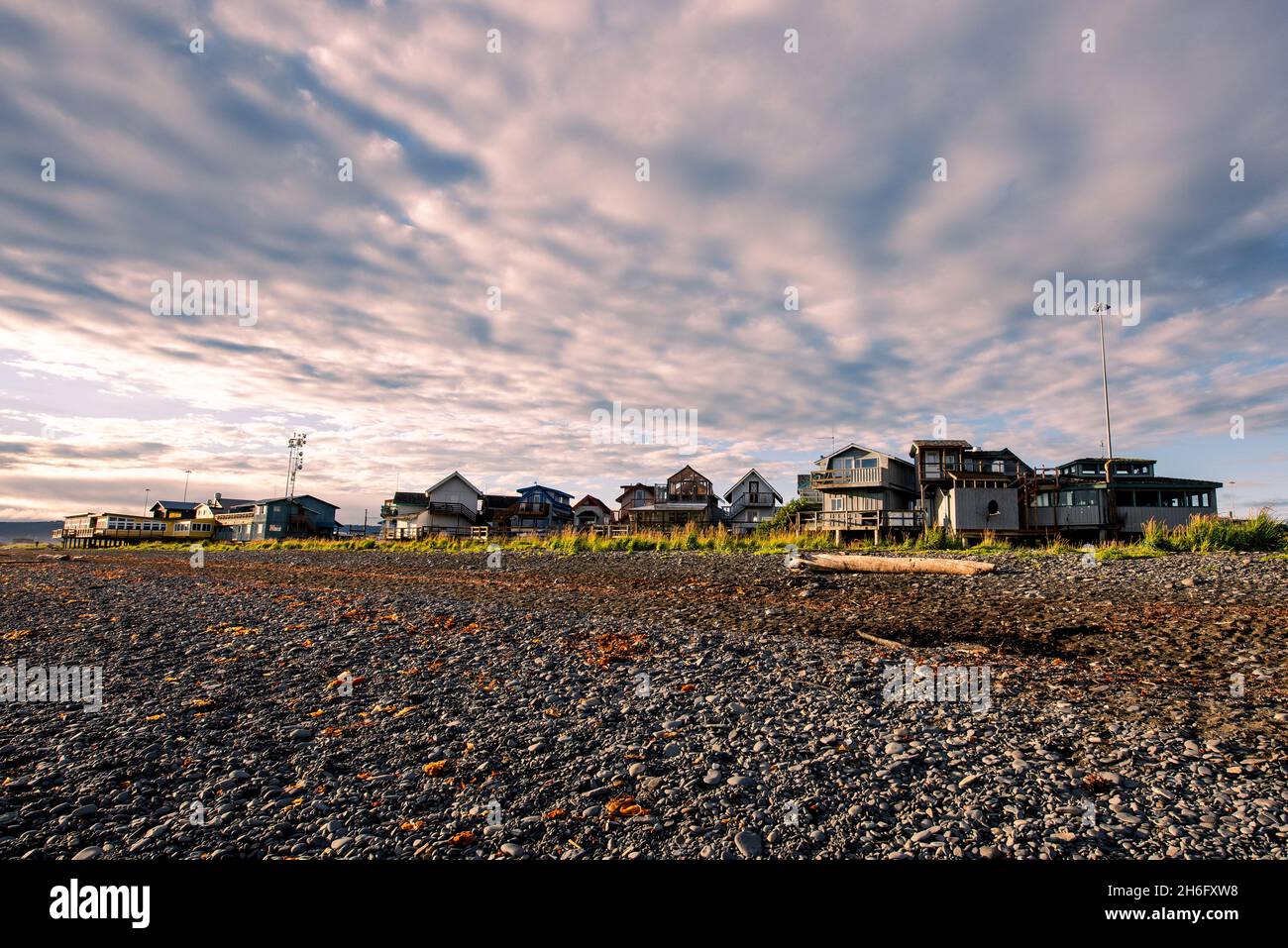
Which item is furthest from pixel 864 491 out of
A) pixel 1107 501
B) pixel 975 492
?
pixel 1107 501

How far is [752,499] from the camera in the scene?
68875 mm

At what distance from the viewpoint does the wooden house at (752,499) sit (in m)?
67.9

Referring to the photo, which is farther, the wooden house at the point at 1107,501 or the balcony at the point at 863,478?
the balcony at the point at 863,478

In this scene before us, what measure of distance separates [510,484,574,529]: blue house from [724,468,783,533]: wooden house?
2032cm

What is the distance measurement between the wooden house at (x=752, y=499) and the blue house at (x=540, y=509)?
66.7 feet

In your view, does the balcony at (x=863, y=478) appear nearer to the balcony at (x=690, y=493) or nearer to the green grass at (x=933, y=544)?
the green grass at (x=933, y=544)

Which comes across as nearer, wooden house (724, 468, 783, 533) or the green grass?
the green grass

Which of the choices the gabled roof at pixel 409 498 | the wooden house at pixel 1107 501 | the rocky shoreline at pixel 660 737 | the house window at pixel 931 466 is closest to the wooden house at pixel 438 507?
the gabled roof at pixel 409 498

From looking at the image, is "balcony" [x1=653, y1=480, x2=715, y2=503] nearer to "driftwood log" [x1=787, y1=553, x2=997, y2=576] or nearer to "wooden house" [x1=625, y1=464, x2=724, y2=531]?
"wooden house" [x1=625, y1=464, x2=724, y2=531]

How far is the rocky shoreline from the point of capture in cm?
400

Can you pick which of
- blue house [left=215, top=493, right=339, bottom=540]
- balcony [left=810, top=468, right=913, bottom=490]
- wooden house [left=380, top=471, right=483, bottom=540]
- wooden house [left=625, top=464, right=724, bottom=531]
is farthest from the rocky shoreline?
blue house [left=215, top=493, right=339, bottom=540]
